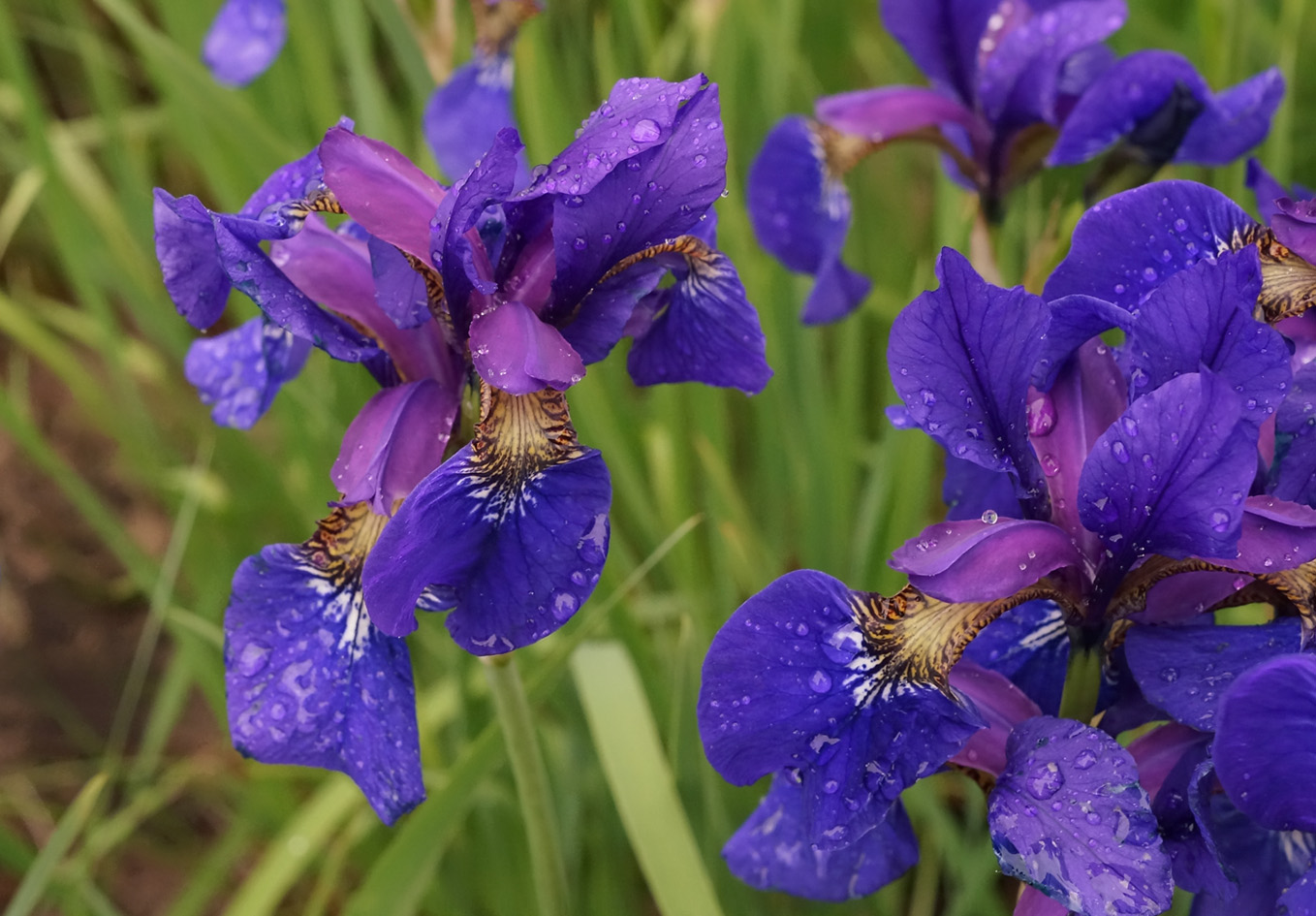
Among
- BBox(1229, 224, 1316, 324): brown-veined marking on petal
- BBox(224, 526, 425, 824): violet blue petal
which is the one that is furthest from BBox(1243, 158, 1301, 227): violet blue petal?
BBox(224, 526, 425, 824): violet blue petal

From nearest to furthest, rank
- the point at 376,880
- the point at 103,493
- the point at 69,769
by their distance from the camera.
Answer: the point at 376,880 → the point at 69,769 → the point at 103,493

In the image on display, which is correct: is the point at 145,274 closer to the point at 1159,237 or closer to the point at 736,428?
the point at 736,428

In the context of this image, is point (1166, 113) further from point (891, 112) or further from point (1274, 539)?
point (1274, 539)

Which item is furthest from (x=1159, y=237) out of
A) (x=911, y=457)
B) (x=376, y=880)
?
(x=376, y=880)

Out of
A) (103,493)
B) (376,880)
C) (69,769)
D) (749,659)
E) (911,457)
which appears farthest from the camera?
(103,493)

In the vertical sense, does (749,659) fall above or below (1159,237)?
below

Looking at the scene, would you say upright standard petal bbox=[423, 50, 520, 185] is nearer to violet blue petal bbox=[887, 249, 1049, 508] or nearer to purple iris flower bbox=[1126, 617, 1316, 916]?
violet blue petal bbox=[887, 249, 1049, 508]

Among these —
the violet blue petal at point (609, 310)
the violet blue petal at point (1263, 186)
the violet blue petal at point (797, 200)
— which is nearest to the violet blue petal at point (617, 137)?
the violet blue petal at point (609, 310)
